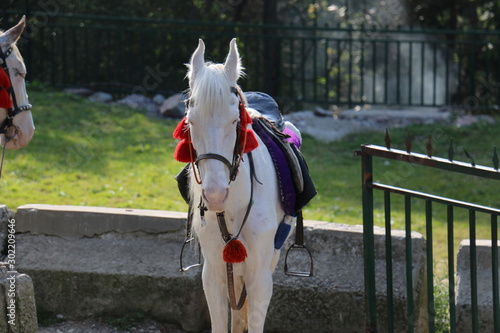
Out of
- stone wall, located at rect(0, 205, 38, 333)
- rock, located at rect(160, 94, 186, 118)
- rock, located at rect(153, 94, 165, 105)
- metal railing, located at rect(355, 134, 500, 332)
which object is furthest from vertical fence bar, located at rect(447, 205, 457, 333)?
rock, located at rect(153, 94, 165, 105)

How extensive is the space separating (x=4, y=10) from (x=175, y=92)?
9.46 feet

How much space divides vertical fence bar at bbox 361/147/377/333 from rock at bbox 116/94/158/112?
794 cm

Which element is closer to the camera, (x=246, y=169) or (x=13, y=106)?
(x=246, y=169)

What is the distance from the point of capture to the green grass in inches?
315

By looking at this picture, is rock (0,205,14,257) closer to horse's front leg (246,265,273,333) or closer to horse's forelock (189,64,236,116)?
horse's front leg (246,265,273,333)

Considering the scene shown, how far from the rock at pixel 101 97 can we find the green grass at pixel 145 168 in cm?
55

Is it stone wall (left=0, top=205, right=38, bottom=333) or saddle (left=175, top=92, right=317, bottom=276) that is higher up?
saddle (left=175, top=92, right=317, bottom=276)

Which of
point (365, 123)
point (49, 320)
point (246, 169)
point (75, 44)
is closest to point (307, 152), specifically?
point (365, 123)

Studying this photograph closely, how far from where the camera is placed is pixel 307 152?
10.4 metres

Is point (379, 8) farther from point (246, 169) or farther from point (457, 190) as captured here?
point (246, 169)

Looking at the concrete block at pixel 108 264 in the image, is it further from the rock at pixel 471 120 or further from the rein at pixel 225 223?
the rock at pixel 471 120

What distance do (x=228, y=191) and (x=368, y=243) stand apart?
135 centimetres

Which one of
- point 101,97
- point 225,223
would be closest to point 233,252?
point 225,223

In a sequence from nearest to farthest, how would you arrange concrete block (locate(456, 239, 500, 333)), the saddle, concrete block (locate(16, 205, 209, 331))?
the saddle < concrete block (locate(456, 239, 500, 333)) < concrete block (locate(16, 205, 209, 331))
